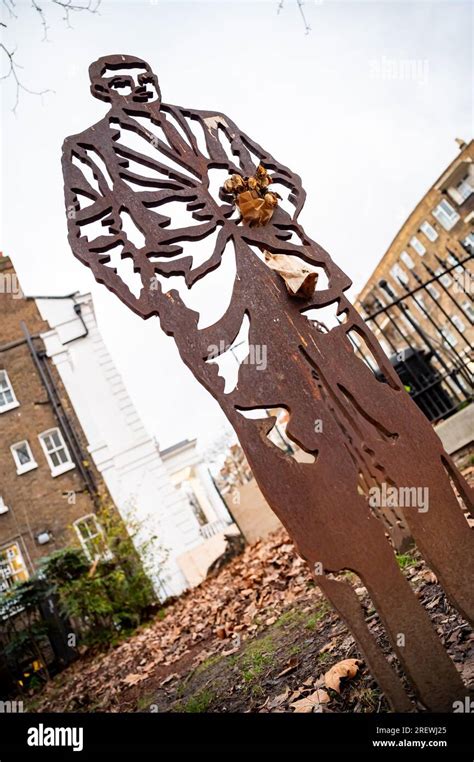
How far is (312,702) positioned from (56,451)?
13.3 m

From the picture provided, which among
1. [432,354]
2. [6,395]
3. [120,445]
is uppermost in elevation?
[6,395]

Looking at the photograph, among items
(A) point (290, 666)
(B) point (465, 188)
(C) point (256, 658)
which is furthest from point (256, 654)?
(B) point (465, 188)

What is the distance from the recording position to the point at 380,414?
215 centimetres

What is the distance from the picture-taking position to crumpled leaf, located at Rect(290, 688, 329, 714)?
2079mm

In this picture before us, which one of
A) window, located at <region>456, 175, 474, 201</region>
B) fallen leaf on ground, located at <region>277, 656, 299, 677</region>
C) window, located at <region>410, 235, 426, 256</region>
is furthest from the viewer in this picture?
window, located at <region>410, 235, 426, 256</region>

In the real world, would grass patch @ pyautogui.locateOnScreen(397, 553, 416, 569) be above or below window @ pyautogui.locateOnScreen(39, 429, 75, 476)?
below

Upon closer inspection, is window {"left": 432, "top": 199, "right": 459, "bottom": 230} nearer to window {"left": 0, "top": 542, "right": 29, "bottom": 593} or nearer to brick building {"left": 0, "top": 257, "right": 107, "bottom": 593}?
brick building {"left": 0, "top": 257, "right": 107, "bottom": 593}

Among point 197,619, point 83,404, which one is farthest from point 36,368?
point 197,619

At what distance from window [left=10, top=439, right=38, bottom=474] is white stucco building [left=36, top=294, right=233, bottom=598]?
67.1 inches

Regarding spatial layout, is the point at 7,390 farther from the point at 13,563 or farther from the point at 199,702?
the point at 199,702

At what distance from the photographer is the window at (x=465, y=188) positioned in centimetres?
2752

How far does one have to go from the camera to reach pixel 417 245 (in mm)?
32344

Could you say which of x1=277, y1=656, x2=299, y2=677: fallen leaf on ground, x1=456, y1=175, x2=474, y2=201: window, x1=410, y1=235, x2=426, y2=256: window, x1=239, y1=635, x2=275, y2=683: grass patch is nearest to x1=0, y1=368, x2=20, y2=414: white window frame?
x1=239, y1=635, x2=275, y2=683: grass patch
